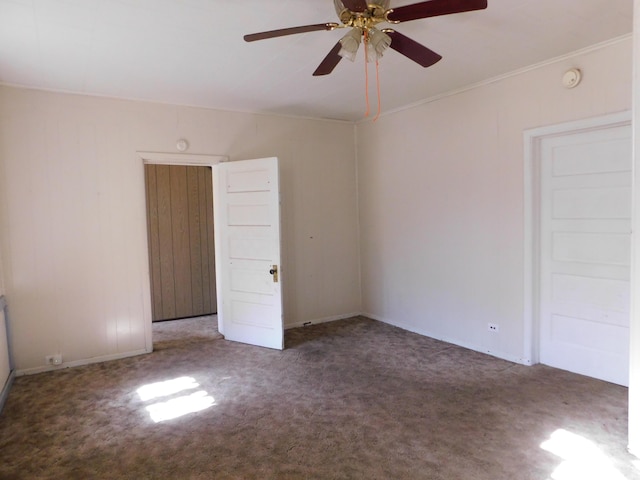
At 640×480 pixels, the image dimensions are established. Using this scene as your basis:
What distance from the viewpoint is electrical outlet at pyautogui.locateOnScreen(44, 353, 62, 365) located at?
12.9ft

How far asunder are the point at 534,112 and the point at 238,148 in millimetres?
3138

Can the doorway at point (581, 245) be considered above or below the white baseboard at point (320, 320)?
above

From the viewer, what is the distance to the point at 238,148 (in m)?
4.89

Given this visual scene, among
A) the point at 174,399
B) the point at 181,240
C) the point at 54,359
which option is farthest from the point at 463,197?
the point at 54,359

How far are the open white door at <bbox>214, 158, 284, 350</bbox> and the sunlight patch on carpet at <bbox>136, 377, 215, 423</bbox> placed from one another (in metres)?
1.09

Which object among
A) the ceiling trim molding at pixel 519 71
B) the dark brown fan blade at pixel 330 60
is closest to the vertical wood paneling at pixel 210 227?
the ceiling trim molding at pixel 519 71

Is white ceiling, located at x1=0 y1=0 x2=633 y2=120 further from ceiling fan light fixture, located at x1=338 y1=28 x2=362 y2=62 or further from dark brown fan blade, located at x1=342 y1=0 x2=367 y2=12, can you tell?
dark brown fan blade, located at x1=342 y1=0 x2=367 y2=12

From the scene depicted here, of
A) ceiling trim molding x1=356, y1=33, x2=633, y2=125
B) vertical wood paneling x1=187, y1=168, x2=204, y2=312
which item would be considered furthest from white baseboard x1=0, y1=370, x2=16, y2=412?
ceiling trim molding x1=356, y1=33, x2=633, y2=125

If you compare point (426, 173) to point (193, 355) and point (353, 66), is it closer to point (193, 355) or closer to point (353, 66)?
point (353, 66)

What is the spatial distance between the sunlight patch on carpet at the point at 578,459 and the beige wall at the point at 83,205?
3845 millimetres

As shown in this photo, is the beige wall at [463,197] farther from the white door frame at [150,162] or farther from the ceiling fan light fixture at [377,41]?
the white door frame at [150,162]

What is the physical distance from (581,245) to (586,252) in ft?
0.22

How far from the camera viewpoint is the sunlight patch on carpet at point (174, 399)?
3.05m

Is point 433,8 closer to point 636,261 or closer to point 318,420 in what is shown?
point 636,261
